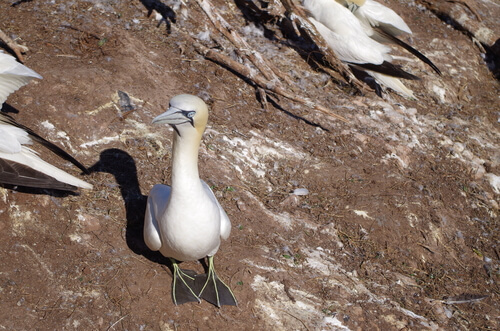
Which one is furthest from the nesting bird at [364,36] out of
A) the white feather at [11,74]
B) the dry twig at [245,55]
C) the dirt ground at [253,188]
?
the white feather at [11,74]

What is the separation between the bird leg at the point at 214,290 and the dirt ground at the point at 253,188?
83 millimetres

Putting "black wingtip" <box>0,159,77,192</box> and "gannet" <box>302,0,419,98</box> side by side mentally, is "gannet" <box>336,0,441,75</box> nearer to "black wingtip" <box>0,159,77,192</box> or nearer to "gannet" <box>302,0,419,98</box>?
"gannet" <box>302,0,419,98</box>

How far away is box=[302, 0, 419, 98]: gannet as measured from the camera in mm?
6335


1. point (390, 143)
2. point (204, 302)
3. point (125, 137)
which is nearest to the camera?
point (204, 302)

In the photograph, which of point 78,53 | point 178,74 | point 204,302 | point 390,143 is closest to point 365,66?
point 390,143

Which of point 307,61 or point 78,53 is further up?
point 307,61

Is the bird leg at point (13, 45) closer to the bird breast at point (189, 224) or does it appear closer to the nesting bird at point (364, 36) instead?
the bird breast at point (189, 224)

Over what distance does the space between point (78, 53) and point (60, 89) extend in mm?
749

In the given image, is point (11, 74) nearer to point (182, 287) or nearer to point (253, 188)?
point (182, 287)

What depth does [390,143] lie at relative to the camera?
541 centimetres

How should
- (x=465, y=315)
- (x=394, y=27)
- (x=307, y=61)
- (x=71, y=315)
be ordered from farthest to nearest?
(x=394, y=27)
(x=307, y=61)
(x=465, y=315)
(x=71, y=315)

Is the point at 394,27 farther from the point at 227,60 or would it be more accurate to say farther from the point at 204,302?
the point at 204,302

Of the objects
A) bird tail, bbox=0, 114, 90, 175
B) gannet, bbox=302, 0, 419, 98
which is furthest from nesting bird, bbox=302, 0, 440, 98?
bird tail, bbox=0, 114, 90, 175

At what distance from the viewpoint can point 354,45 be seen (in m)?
6.37
